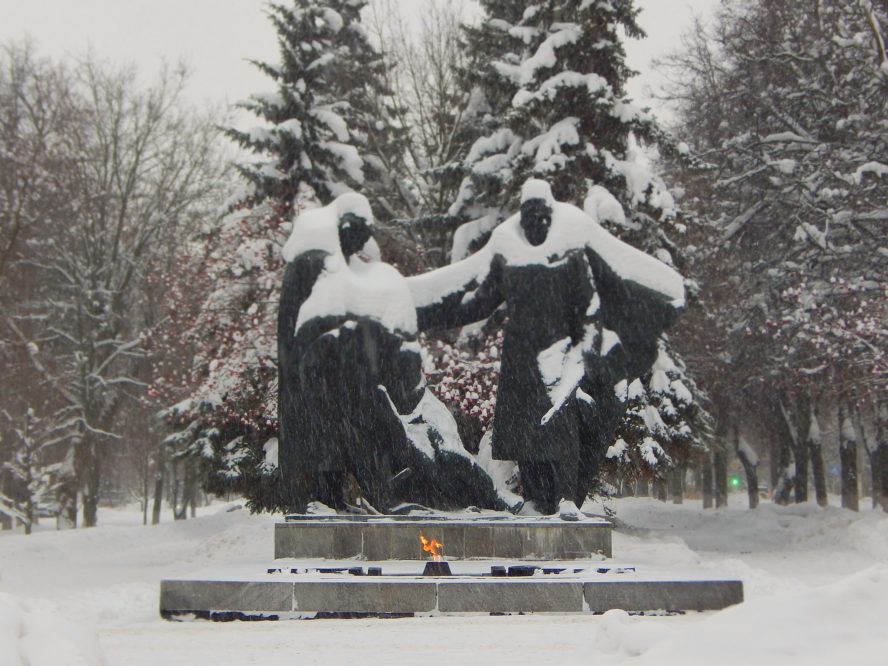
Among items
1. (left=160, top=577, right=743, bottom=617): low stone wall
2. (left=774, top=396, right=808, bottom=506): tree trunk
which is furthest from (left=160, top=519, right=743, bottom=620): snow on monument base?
(left=774, top=396, right=808, bottom=506): tree trunk

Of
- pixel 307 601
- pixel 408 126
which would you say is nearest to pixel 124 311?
pixel 408 126

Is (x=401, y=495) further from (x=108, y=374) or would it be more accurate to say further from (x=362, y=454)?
(x=108, y=374)

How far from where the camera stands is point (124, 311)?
30328mm

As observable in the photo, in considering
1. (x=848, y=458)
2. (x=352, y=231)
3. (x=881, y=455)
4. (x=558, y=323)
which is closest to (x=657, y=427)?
(x=881, y=455)

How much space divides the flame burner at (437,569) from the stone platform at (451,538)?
1083mm

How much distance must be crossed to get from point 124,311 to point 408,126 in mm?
10688

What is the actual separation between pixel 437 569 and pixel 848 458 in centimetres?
1941

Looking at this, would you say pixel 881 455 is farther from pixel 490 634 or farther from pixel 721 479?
pixel 490 634

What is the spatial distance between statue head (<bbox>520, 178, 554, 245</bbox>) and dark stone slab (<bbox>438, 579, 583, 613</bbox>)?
390 cm

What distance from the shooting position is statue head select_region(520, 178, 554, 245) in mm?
10227

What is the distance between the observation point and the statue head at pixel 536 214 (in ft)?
33.6

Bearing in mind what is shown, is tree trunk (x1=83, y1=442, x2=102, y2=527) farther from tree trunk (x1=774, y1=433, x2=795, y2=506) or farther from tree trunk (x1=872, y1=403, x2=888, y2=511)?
tree trunk (x1=774, y1=433, x2=795, y2=506)

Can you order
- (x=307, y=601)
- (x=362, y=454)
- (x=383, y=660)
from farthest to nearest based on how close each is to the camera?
(x=362, y=454) < (x=307, y=601) < (x=383, y=660)

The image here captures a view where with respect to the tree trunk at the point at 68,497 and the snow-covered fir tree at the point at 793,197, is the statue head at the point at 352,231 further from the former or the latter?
the tree trunk at the point at 68,497
